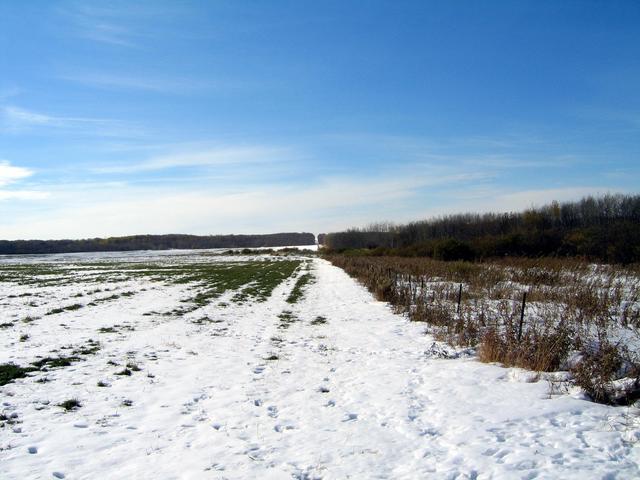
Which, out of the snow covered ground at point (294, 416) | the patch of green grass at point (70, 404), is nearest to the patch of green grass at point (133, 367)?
the snow covered ground at point (294, 416)

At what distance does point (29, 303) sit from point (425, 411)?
17.7m

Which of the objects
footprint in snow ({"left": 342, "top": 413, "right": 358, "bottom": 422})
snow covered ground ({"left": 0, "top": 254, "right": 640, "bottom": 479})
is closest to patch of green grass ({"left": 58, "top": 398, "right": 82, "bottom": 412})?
snow covered ground ({"left": 0, "top": 254, "right": 640, "bottom": 479})

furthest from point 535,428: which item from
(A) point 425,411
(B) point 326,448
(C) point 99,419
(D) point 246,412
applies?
(C) point 99,419

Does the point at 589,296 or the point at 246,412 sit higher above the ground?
the point at 589,296

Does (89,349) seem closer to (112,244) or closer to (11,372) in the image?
(11,372)

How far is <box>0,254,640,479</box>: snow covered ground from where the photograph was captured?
15.9 ft

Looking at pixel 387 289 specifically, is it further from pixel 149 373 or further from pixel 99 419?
pixel 99 419

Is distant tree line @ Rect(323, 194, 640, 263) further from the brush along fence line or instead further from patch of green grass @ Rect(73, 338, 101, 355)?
patch of green grass @ Rect(73, 338, 101, 355)

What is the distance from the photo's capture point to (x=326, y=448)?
17.5ft

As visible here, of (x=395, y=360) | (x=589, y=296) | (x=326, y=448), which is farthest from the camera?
(x=589, y=296)

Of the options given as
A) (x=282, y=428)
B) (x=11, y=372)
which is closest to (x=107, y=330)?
(x=11, y=372)

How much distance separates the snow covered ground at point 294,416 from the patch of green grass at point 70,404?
11cm

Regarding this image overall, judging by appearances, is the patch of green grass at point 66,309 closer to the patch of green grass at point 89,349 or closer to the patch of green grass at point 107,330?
the patch of green grass at point 107,330

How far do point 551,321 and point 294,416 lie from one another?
610 cm
